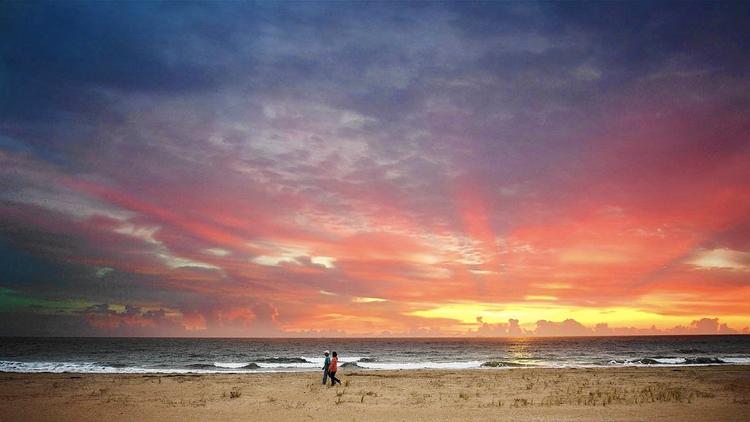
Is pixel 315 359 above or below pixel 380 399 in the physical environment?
below

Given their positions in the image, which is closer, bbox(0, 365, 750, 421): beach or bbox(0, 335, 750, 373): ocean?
bbox(0, 365, 750, 421): beach

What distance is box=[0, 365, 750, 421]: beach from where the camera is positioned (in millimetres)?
18156

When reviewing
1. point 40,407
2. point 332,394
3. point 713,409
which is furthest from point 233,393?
point 713,409

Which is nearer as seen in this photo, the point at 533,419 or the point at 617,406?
the point at 533,419

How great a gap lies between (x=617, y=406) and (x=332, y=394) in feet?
47.0

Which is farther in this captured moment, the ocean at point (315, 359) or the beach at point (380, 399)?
the ocean at point (315, 359)

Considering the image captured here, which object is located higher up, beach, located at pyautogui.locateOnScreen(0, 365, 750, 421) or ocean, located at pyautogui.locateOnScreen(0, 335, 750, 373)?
beach, located at pyautogui.locateOnScreen(0, 365, 750, 421)

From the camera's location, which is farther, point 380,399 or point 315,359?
point 315,359

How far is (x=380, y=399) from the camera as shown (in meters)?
22.6

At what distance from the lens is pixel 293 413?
18.9 meters

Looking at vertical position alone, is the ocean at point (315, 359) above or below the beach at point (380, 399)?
below

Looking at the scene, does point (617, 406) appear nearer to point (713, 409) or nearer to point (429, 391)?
point (713, 409)

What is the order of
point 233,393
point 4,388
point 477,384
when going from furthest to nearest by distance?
1. point 477,384
2. point 4,388
3. point 233,393

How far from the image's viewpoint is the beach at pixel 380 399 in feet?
59.6
